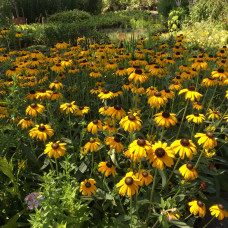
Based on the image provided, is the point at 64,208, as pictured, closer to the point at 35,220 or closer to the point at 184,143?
the point at 35,220

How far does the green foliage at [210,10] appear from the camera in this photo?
375 inches

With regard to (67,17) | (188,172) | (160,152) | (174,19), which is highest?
(67,17)

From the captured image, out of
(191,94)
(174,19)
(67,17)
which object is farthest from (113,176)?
(67,17)

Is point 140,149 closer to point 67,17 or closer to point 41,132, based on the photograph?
point 41,132

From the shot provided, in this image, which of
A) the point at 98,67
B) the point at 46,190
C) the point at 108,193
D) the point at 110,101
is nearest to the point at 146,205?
the point at 108,193

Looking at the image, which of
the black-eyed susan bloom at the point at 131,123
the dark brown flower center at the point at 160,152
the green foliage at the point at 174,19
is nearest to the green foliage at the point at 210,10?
the green foliage at the point at 174,19

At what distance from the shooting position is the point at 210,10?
9.71 m

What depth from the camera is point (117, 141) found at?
5.85 ft

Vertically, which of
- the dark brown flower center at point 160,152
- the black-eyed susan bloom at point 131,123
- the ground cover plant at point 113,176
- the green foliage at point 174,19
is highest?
the green foliage at point 174,19

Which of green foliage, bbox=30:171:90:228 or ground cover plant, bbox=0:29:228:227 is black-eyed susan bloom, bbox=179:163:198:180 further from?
green foliage, bbox=30:171:90:228

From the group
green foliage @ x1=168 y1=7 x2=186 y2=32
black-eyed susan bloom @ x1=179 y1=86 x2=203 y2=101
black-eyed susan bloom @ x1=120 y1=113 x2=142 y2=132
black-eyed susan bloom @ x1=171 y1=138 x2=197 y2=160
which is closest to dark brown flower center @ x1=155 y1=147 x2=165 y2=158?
black-eyed susan bloom @ x1=171 y1=138 x2=197 y2=160

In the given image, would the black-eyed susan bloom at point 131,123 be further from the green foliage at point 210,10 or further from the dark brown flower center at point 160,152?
the green foliage at point 210,10

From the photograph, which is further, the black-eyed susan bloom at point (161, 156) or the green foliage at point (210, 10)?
the green foliage at point (210, 10)

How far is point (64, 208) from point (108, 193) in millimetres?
455
